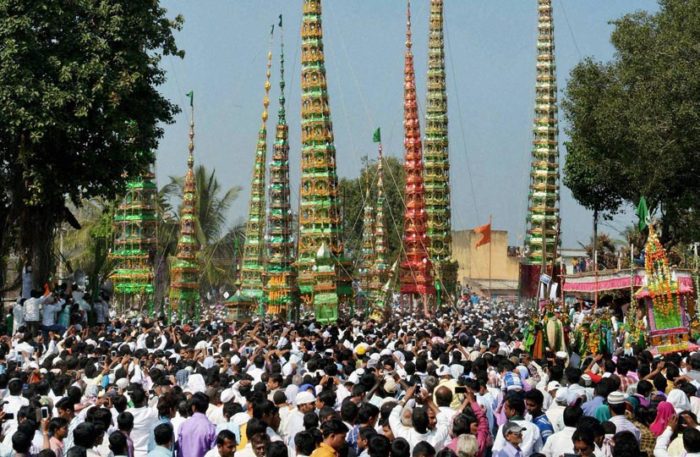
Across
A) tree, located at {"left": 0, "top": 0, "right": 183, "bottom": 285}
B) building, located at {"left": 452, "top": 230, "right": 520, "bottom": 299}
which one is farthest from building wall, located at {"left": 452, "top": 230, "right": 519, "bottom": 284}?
tree, located at {"left": 0, "top": 0, "right": 183, "bottom": 285}

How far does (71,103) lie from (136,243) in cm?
1543

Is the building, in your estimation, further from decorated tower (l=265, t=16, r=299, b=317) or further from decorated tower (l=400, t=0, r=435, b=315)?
decorated tower (l=265, t=16, r=299, b=317)

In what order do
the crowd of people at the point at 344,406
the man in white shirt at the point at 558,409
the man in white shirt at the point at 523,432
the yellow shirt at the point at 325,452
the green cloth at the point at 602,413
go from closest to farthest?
the yellow shirt at the point at 325,452, the crowd of people at the point at 344,406, the man in white shirt at the point at 523,432, the green cloth at the point at 602,413, the man in white shirt at the point at 558,409

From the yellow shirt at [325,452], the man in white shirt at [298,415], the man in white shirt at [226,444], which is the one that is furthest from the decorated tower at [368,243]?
the yellow shirt at [325,452]

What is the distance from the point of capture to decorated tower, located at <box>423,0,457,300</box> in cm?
4922

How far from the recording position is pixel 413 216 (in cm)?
4672

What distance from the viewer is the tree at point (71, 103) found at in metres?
24.7

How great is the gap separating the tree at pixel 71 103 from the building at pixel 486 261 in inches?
1870

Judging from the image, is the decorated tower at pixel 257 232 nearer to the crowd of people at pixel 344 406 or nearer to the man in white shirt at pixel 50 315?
the man in white shirt at pixel 50 315

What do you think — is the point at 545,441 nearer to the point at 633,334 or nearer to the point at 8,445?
the point at 8,445

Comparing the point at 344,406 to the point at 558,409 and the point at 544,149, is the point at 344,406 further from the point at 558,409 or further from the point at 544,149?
the point at 544,149

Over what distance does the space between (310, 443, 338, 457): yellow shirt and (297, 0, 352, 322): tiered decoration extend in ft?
98.0

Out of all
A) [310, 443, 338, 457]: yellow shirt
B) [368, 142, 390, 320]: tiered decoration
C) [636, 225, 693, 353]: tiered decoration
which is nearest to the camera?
[310, 443, 338, 457]: yellow shirt

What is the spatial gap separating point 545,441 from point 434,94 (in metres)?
41.6
